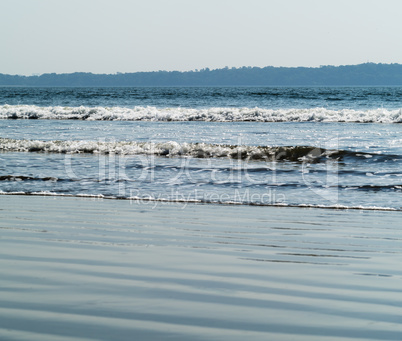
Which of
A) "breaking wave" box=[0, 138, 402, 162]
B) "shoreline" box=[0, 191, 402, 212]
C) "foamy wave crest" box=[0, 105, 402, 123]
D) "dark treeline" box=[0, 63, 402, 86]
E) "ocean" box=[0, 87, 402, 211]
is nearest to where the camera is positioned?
"shoreline" box=[0, 191, 402, 212]

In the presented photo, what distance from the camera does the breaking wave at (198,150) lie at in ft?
44.6

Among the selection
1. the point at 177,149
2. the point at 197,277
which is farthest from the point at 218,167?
the point at 197,277

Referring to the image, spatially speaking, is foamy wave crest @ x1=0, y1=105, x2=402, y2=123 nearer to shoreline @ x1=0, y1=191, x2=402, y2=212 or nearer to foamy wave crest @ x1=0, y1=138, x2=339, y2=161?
foamy wave crest @ x1=0, y1=138, x2=339, y2=161

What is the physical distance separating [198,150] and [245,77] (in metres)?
126

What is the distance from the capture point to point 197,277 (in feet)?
13.0

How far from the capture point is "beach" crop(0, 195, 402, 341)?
3020mm

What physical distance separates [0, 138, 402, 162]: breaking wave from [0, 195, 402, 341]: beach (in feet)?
22.8

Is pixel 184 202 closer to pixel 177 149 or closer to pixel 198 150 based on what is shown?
pixel 198 150

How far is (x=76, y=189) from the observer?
9070 mm

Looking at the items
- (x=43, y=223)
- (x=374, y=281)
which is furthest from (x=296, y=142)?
(x=374, y=281)

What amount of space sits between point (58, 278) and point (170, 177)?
6688mm

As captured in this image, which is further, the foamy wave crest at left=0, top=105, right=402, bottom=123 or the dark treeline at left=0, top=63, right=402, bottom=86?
the dark treeline at left=0, top=63, right=402, bottom=86

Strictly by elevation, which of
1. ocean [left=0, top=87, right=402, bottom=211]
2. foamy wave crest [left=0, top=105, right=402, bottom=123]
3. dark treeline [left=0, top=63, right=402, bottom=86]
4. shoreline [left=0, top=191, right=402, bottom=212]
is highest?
dark treeline [left=0, top=63, right=402, bottom=86]

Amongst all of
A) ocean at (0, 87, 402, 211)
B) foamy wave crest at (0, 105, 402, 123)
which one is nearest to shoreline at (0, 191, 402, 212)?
ocean at (0, 87, 402, 211)
